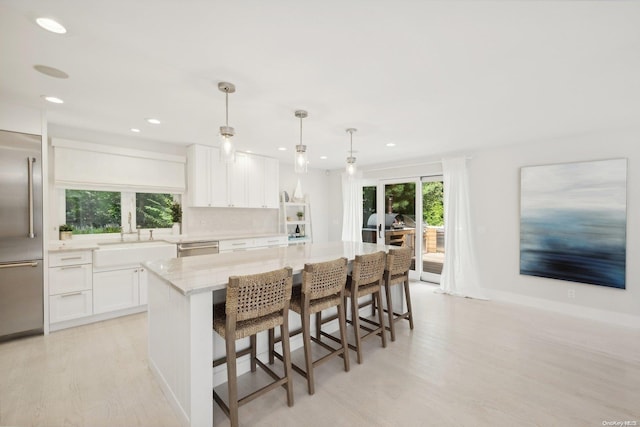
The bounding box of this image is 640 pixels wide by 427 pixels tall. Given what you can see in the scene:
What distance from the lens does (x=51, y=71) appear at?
6.99ft

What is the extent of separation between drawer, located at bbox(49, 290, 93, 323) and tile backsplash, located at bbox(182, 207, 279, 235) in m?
1.54

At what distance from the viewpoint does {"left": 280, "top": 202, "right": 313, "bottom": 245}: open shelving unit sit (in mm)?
5816

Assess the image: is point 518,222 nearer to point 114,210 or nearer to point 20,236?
point 114,210

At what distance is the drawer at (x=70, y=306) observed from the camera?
10.3ft

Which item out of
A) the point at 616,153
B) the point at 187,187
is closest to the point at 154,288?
the point at 187,187

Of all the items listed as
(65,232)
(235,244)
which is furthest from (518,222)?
(65,232)

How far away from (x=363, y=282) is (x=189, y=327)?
1509 mm

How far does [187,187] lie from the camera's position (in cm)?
453

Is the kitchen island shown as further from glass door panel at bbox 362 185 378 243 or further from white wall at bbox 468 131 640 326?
glass door panel at bbox 362 185 378 243

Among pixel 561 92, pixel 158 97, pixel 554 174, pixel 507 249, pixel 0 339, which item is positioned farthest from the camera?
pixel 507 249

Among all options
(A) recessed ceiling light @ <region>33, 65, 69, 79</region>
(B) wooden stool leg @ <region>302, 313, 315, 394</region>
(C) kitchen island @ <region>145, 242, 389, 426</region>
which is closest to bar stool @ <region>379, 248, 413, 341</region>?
(C) kitchen island @ <region>145, 242, 389, 426</region>

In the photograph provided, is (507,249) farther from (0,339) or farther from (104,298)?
(0,339)

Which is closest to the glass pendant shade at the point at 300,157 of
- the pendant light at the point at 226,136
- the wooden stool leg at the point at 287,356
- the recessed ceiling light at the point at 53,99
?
the pendant light at the point at 226,136

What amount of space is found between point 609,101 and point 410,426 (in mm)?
3254
